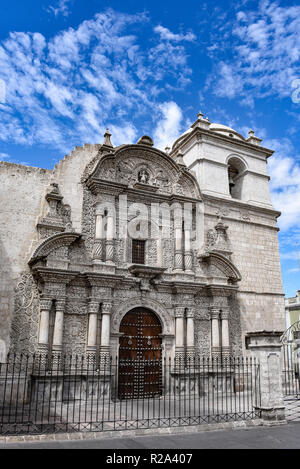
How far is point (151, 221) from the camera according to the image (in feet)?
44.8

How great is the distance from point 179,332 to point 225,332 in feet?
5.87

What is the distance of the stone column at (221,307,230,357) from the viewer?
13029mm

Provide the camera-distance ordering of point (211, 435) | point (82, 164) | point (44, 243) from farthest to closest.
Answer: point (82, 164) < point (44, 243) < point (211, 435)

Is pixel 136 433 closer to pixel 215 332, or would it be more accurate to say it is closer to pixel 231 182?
pixel 215 332

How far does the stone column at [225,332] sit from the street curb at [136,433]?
5.07 metres

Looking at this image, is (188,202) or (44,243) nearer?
(44,243)

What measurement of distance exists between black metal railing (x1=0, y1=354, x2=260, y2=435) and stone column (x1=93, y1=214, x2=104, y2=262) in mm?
3010

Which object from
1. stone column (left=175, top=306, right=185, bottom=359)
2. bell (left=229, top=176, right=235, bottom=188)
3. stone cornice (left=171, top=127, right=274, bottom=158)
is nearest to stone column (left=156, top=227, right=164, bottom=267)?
stone column (left=175, top=306, right=185, bottom=359)

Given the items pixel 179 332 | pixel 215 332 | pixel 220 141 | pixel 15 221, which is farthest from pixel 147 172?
pixel 215 332

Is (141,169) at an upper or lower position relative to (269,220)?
upper

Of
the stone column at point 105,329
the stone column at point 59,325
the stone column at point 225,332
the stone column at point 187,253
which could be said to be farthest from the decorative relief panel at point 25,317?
the stone column at point 225,332

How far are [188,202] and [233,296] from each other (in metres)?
3.89
